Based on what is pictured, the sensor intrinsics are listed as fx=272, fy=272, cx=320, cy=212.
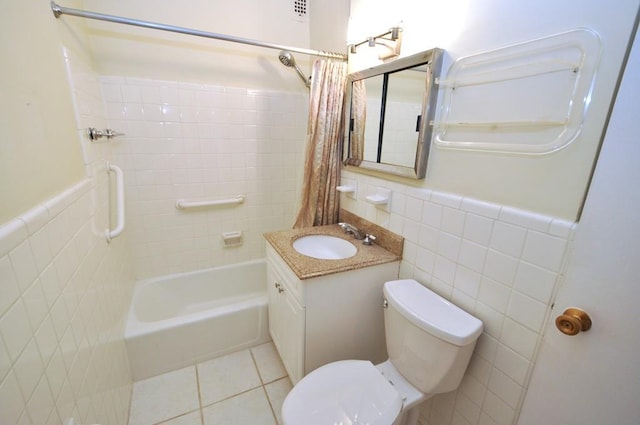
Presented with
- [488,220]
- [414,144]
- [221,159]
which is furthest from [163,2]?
[488,220]

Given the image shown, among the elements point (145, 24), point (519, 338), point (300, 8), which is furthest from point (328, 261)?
point (300, 8)

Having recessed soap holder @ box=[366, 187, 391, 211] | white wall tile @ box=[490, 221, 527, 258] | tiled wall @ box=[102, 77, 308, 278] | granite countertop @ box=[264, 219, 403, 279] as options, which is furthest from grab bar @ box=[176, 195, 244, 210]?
white wall tile @ box=[490, 221, 527, 258]

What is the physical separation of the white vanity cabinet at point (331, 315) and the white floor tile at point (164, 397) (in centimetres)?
62

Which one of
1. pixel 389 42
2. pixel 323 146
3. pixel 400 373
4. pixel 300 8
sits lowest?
pixel 400 373

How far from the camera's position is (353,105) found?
5.45 ft

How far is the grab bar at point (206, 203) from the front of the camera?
6.53 ft

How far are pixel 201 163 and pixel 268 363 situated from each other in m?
1.46

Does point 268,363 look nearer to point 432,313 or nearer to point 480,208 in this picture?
point 432,313

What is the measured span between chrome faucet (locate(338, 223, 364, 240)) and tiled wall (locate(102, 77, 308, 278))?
75 cm

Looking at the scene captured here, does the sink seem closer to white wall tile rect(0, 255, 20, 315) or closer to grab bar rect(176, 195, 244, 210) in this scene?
grab bar rect(176, 195, 244, 210)

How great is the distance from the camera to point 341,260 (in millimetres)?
1312

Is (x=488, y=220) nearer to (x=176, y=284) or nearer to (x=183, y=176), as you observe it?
(x=183, y=176)

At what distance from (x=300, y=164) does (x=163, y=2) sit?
135 centimetres

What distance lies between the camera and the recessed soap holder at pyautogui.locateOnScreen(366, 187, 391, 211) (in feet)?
4.66
